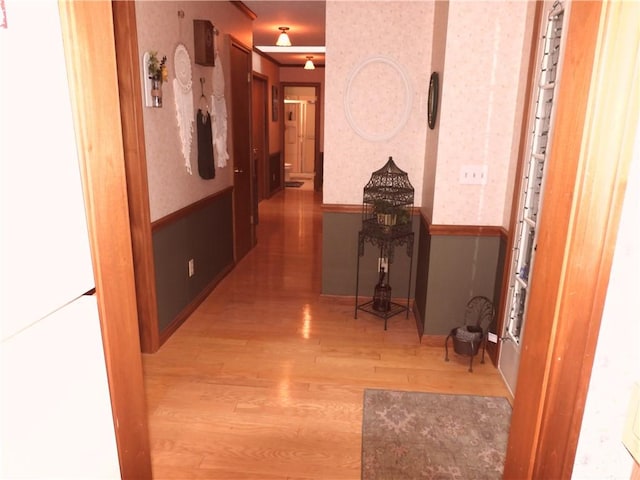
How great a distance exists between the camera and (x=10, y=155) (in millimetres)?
827

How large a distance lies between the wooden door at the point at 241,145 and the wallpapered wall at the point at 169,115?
0.69 meters

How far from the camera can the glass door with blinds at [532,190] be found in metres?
2.36

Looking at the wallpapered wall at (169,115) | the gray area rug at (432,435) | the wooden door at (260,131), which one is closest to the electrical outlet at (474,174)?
the gray area rug at (432,435)

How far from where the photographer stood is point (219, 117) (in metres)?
4.29

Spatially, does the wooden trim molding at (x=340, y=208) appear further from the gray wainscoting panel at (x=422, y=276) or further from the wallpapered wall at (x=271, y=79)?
the wallpapered wall at (x=271, y=79)

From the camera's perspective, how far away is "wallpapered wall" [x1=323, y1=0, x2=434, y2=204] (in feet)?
11.5

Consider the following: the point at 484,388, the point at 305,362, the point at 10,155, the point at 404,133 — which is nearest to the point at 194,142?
the point at 404,133

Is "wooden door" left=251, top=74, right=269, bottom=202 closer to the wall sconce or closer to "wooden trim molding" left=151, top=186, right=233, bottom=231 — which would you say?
"wooden trim molding" left=151, top=186, right=233, bottom=231

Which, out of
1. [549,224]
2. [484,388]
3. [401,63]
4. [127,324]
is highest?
[401,63]

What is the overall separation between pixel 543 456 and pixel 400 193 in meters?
2.70

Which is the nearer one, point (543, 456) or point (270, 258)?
point (543, 456)

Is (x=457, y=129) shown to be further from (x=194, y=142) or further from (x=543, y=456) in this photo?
(x=543, y=456)

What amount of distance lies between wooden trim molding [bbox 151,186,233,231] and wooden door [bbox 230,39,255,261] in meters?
0.46

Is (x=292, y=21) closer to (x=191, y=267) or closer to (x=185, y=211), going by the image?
(x=185, y=211)
